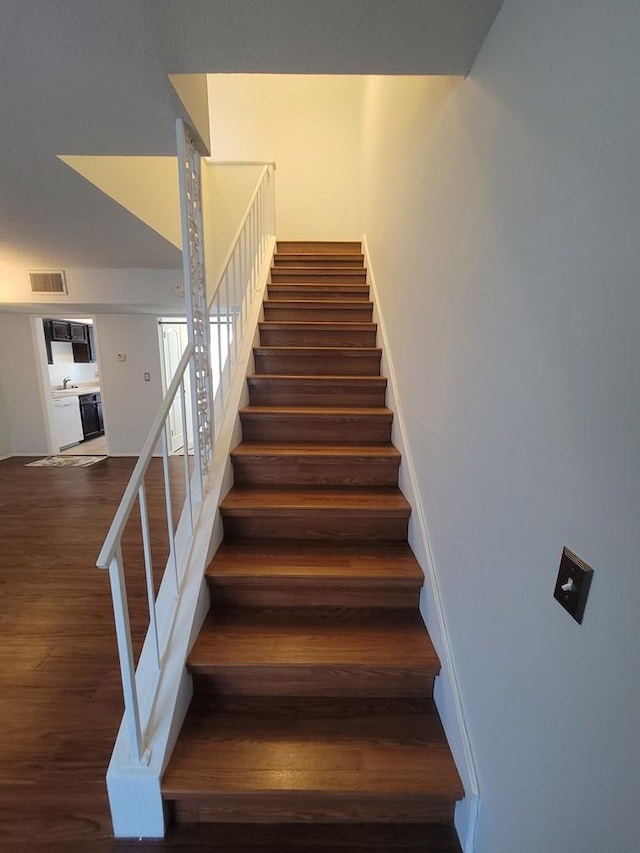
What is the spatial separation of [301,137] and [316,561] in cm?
496

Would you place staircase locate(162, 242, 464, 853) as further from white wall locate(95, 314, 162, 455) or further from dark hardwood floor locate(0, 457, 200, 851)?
white wall locate(95, 314, 162, 455)

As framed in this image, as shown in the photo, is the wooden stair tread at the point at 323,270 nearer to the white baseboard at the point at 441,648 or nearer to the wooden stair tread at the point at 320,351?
the wooden stair tread at the point at 320,351

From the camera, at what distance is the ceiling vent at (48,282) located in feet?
12.9

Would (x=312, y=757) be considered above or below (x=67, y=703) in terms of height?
above

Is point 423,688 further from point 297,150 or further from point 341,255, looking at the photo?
point 297,150

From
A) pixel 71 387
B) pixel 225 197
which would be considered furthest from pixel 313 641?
pixel 71 387

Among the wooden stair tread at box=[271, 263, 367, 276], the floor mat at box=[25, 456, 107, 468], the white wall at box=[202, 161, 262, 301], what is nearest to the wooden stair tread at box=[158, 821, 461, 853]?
the wooden stair tread at box=[271, 263, 367, 276]

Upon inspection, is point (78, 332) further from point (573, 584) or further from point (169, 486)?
point (573, 584)

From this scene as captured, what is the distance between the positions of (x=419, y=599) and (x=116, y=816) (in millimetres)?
1205

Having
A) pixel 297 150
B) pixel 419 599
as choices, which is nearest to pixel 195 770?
pixel 419 599

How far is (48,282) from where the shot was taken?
156 inches

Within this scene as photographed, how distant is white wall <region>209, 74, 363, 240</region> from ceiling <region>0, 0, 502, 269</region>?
321 cm

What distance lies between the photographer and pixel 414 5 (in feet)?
3.14

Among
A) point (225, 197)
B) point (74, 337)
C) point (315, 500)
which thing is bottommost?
point (315, 500)
